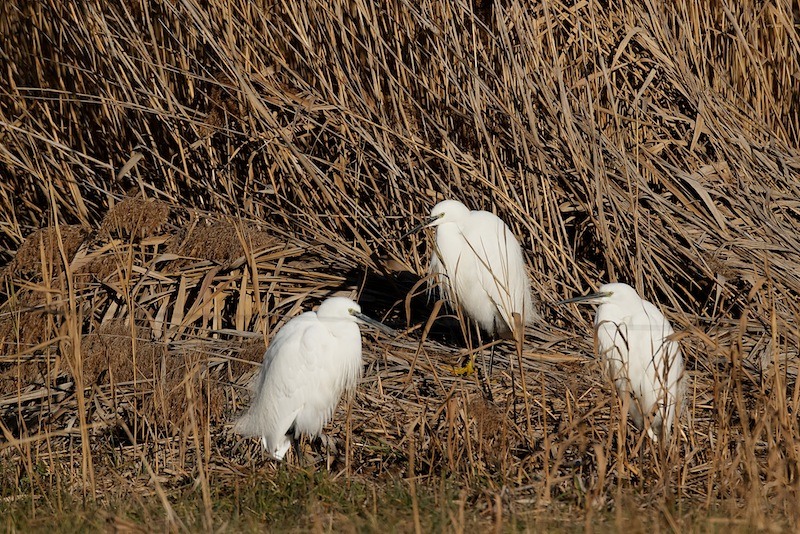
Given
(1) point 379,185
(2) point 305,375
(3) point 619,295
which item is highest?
(1) point 379,185

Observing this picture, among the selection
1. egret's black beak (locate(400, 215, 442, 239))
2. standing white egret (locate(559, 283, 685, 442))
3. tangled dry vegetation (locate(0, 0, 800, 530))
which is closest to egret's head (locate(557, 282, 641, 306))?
standing white egret (locate(559, 283, 685, 442))

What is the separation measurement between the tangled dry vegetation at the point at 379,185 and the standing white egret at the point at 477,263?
16cm

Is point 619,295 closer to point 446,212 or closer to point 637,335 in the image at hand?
point 637,335

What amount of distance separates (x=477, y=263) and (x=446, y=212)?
45 cm

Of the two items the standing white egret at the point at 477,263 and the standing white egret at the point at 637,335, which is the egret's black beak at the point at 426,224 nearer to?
the standing white egret at the point at 477,263

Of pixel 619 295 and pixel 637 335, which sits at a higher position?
pixel 619 295

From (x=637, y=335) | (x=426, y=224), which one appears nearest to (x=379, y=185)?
(x=426, y=224)

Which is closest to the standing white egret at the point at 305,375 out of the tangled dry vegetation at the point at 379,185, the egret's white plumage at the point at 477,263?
the tangled dry vegetation at the point at 379,185

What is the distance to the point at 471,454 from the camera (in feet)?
9.94

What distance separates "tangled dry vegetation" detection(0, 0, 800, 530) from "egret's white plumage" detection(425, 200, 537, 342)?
152 mm

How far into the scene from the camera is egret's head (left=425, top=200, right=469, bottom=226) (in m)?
4.15

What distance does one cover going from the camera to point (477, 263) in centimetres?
452

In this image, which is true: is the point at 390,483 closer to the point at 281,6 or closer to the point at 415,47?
the point at 415,47

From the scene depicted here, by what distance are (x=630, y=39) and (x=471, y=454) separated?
2.35 m
